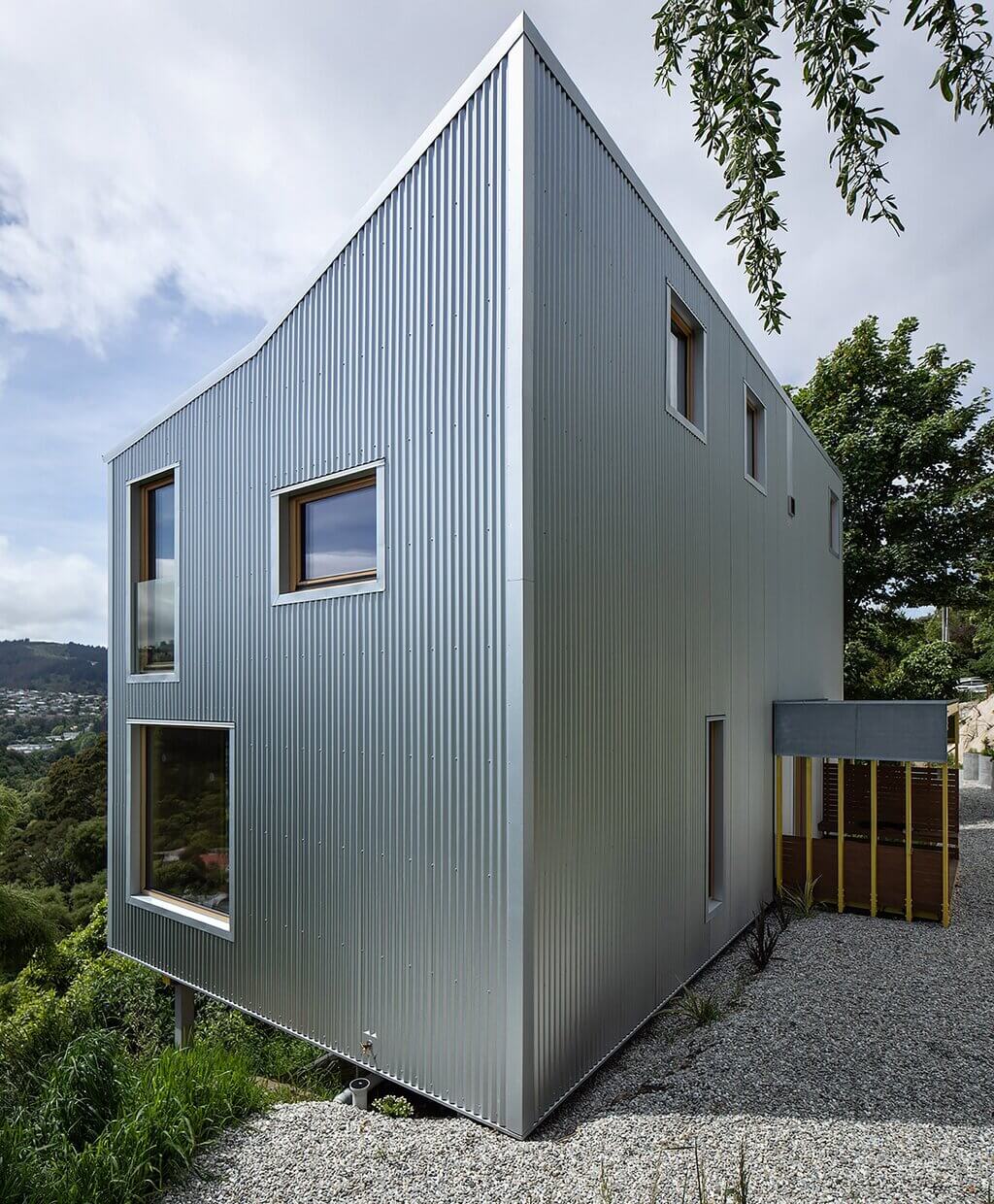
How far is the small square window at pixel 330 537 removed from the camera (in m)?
5.38

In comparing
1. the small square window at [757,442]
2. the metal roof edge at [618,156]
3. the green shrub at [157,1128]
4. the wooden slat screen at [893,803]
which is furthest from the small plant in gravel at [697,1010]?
the metal roof edge at [618,156]

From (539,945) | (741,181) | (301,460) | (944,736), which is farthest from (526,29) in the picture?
(944,736)

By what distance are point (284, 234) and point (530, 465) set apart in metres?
5.69

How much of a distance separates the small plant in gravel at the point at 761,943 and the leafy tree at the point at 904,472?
1162 centimetres

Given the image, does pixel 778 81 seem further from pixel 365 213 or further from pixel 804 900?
pixel 804 900

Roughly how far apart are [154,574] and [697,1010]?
6.50 meters

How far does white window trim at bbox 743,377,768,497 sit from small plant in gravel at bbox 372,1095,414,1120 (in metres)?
6.66

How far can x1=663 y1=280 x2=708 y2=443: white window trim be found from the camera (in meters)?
6.48

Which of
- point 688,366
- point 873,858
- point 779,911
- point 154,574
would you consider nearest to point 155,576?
point 154,574

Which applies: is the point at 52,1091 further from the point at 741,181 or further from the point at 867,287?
the point at 867,287

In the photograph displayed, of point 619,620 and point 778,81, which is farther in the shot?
point 619,620

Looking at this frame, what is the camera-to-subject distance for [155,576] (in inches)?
309

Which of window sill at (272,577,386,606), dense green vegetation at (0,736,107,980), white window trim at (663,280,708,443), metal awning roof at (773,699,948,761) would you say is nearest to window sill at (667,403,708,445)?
white window trim at (663,280,708,443)

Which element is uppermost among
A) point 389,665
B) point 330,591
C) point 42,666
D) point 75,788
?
point 330,591
